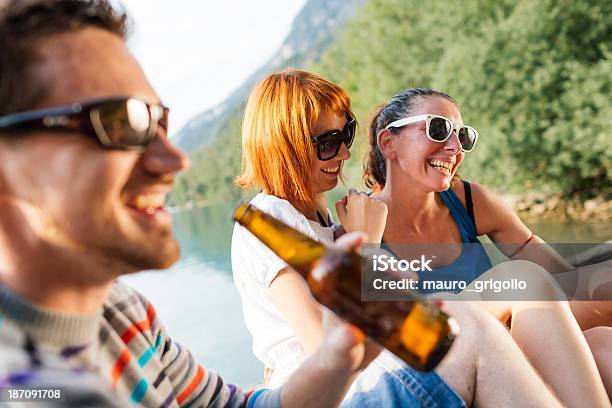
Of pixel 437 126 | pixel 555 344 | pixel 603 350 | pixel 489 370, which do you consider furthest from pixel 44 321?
pixel 437 126

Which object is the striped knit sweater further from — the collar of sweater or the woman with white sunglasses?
the woman with white sunglasses

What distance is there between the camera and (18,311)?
0.71 m

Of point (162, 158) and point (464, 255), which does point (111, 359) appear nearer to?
point (162, 158)

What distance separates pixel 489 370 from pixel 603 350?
0.49 m

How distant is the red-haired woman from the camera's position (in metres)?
1.14

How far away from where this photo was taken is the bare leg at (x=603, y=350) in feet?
4.50

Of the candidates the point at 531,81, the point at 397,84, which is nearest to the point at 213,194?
the point at 397,84

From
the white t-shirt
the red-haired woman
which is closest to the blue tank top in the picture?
the red-haired woman

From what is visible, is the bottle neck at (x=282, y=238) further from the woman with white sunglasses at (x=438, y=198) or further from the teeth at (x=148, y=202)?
the woman with white sunglasses at (x=438, y=198)

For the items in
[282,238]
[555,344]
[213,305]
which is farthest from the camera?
[213,305]

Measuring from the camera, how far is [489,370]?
1.15 meters

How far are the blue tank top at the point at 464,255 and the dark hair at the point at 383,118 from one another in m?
0.30

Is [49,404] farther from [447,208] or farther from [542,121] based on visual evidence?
[542,121]

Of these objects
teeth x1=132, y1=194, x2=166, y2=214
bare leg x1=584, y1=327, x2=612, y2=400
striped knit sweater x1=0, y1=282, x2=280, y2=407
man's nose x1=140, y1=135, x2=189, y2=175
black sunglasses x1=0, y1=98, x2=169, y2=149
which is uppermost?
black sunglasses x1=0, y1=98, x2=169, y2=149
